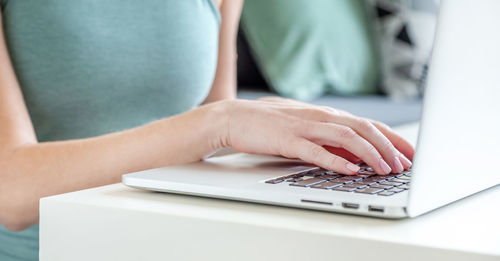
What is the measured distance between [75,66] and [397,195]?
2.19ft

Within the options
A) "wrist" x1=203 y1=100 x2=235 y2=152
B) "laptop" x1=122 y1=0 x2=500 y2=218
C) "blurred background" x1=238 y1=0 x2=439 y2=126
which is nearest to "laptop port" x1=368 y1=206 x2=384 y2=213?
"laptop" x1=122 y1=0 x2=500 y2=218

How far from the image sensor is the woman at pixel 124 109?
25.9 inches

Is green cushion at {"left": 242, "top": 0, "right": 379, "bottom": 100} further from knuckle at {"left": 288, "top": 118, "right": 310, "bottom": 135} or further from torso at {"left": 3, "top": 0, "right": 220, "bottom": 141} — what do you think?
knuckle at {"left": 288, "top": 118, "right": 310, "bottom": 135}

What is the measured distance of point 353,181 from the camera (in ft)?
1.89

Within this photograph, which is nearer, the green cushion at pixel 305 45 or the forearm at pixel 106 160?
the forearm at pixel 106 160

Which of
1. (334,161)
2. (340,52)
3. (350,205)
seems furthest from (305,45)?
(350,205)

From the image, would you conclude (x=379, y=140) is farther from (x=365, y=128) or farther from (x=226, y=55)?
(x=226, y=55)

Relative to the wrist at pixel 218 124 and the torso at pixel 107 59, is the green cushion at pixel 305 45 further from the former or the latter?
the wrist at pixel 218 124

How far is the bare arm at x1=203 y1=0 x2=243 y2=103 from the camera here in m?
1.29

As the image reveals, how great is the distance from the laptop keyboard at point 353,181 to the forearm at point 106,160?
12 centimetres

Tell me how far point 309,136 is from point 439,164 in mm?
196

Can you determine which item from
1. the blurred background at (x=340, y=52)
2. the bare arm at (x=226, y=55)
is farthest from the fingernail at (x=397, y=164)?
the blurred background at (x=340, y=52)

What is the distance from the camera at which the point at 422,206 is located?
1.58 ft

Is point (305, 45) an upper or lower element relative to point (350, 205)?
upper
